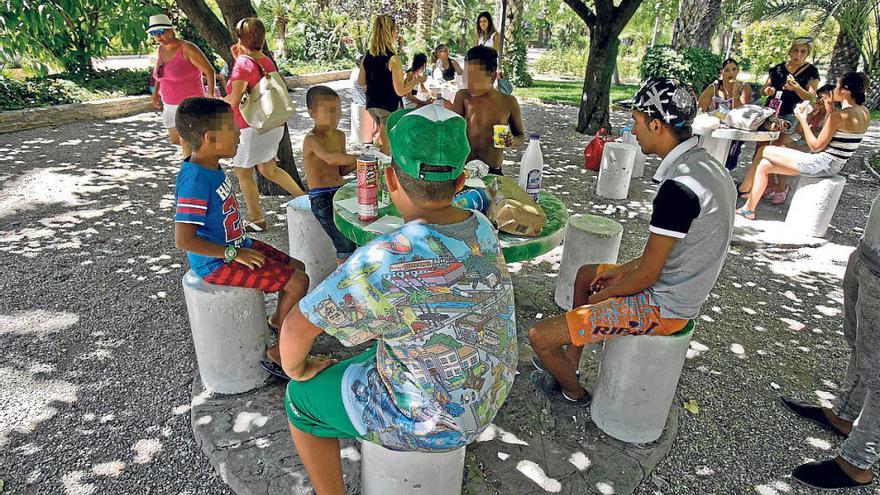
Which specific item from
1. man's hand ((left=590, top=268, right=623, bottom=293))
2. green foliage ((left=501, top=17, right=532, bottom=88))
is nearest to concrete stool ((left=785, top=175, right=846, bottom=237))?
man's hand ((left=590, top=268, right=623, bottom=293))

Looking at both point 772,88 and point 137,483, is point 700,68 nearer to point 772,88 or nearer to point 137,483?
point 772,88

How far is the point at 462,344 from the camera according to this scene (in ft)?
5.42

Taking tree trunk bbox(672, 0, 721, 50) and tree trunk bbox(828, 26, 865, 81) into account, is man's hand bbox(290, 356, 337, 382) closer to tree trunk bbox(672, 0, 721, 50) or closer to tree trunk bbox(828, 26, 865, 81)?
tree trunk bbox(672, 0, 721, 50)

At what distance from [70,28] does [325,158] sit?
11.8 meters

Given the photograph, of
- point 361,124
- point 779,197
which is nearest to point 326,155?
point 361,124

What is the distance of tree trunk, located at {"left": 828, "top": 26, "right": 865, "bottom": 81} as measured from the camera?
1313 cm

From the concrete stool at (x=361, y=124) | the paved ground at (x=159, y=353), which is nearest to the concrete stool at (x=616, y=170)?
the paved ground at (x=159, y=353)

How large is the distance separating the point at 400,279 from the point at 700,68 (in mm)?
12658

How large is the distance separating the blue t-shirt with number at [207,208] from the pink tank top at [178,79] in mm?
3804

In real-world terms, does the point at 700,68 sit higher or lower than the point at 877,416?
higher

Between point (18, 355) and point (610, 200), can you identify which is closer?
point (18, 355)

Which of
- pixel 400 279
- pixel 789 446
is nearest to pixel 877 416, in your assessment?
pixel 789 446

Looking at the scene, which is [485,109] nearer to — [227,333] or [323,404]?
[227,333]

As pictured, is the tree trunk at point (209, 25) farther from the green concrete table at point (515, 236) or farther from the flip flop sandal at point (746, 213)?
the flip flop sandal at point (746, 213)
